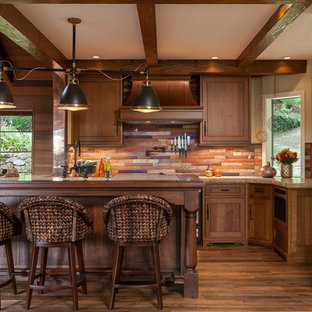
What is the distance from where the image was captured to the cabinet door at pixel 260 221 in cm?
479

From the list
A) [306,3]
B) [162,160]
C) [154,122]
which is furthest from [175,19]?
[162,160]

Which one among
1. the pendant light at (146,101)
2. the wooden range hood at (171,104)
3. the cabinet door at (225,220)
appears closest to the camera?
the pendant light at (146,101)

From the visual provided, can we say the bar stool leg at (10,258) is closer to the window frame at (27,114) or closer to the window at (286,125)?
the window frame at (27,114)

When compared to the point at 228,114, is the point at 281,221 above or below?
below

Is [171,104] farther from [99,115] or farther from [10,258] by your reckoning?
[10,258]

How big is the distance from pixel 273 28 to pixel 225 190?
7.34 ft

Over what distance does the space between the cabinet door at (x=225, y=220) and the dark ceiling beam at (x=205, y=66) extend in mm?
1821

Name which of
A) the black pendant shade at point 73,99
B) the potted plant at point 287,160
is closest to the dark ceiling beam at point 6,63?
the black pendant shade at point 73,99

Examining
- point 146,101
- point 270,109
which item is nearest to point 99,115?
point 146,101

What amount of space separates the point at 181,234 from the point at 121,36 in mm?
2321

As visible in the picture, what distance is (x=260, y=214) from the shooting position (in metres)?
4.88

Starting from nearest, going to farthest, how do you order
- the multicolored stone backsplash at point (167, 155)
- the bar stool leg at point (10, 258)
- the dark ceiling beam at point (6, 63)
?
the bar stool leg at point (10, 258) < the dark ceiling beam at point (6, 63) < the multicolored stone backsplash at point (167, 155)

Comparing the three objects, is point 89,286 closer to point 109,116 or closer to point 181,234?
point 181,234

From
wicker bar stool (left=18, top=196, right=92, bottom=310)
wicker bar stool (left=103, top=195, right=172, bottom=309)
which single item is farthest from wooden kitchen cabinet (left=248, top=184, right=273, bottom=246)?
wicker bar stool (left=18, top=196, right=92, bottom=310)
